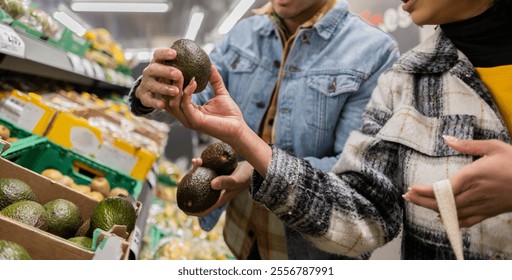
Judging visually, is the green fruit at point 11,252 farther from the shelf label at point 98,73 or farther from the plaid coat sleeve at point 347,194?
the shelf label at point 98,73

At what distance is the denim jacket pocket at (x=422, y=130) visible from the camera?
3.84 ft

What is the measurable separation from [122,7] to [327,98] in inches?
163

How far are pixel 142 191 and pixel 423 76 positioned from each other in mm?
1324

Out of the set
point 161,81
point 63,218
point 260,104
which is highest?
point 161,81

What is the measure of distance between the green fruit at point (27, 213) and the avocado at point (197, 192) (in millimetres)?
395

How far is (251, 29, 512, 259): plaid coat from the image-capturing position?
1141 mm

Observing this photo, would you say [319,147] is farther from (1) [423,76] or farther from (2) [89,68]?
(2) [89,68]

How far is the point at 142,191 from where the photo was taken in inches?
80.0

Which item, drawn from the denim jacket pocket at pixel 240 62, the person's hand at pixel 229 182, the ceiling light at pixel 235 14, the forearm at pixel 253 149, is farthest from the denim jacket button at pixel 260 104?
the ceiling light at pixel 235 14

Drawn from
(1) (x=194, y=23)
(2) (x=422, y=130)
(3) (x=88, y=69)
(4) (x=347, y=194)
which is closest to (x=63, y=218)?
(4) (x=347, y=194)

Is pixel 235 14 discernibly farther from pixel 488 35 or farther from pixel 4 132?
pixel 488 35

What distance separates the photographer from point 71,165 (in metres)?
1.84
